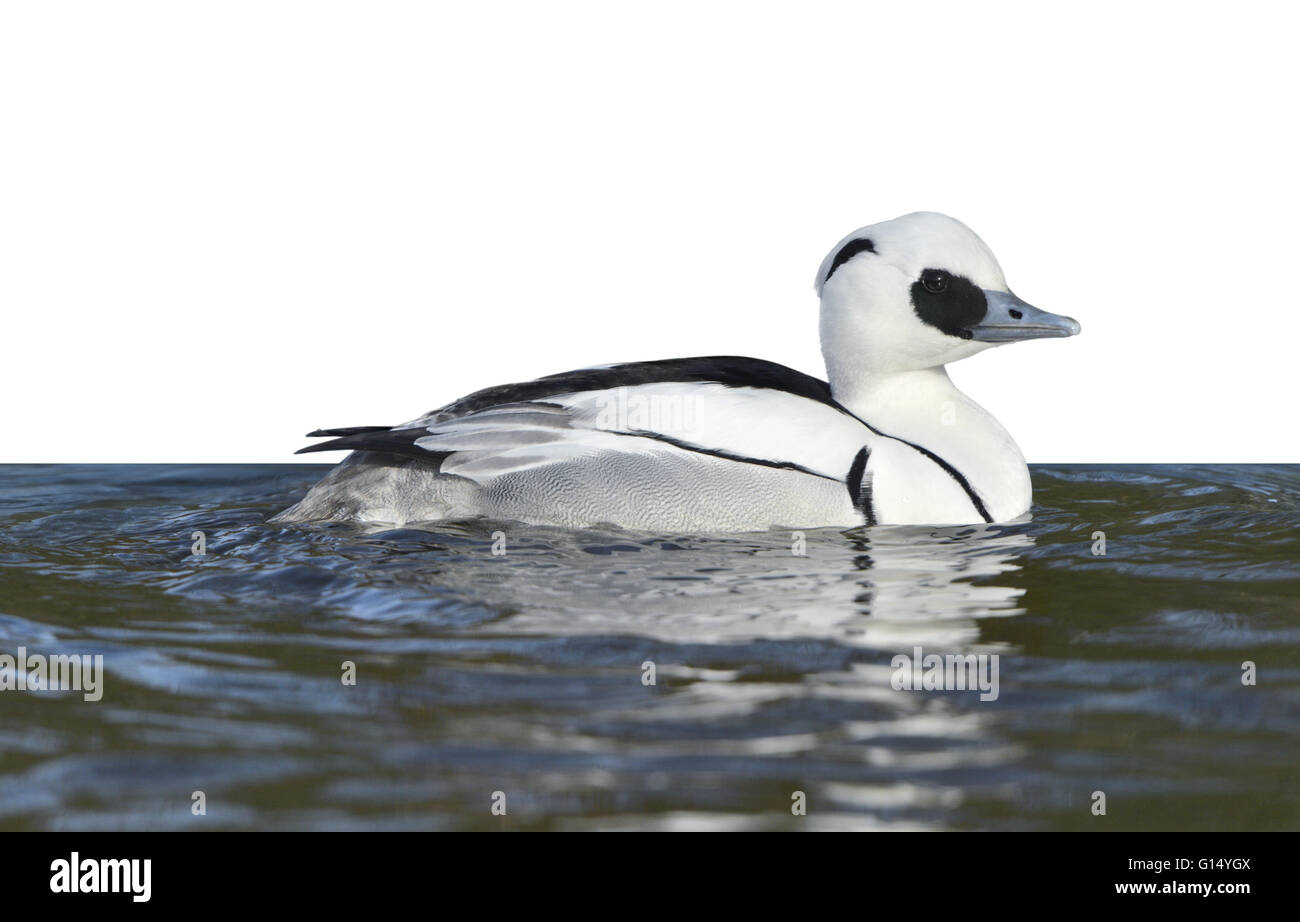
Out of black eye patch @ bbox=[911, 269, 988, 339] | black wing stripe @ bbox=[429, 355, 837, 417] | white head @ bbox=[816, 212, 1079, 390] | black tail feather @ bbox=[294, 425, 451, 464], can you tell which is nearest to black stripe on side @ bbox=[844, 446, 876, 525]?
black wing stripe @ bbox=[429, 355, 837, 417]

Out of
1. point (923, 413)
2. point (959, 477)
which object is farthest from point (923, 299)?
point (959, 477)

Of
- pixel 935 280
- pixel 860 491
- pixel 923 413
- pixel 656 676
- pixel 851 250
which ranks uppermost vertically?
pixel 851 250

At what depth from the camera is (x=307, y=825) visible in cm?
416

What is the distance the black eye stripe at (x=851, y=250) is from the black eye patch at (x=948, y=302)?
299 millimetres

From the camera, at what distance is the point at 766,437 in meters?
7.28

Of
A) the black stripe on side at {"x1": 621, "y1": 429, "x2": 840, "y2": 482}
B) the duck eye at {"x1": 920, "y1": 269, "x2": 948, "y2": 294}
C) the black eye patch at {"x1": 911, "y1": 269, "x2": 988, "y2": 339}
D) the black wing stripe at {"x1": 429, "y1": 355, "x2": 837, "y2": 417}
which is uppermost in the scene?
the duck eye at {"x1": 920, "y1": 269, "x2": 948, "y2": 294}

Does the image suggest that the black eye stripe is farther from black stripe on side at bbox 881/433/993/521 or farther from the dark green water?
the dark green water

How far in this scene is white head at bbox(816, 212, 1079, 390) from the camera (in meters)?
7.44

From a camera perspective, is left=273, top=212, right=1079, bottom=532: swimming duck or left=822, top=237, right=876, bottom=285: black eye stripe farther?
left=822, top=237, right=876, bottom=285: black eye stripe

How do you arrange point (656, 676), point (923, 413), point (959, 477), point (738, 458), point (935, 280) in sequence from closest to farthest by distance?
point (656, 676), point (738, 458), point (935, 280), point (959, 477), point (923, 413)

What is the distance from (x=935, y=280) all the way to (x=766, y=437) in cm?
110

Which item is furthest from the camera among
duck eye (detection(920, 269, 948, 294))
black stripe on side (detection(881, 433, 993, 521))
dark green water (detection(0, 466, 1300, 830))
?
black stripe on side (detection(881, 433, 993, 521))

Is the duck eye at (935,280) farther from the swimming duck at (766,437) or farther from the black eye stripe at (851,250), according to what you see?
the black eye stripe at (851,250)

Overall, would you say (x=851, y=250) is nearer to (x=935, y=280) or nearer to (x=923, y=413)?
(x=935, y=280)
